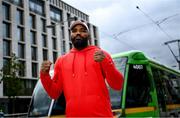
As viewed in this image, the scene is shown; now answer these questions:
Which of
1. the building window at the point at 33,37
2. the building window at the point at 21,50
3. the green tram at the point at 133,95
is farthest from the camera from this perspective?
the building window at the point at 33,37

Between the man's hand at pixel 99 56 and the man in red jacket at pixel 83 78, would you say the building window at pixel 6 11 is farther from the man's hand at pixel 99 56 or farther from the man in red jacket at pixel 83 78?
the man's hand at pixel 99 56

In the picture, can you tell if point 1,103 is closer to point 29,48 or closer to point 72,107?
point 29,48

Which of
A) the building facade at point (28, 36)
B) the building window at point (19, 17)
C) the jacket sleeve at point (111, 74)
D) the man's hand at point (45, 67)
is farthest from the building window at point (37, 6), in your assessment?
the jacket sleeve at point (111, 74)

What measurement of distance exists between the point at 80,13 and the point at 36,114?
225ft

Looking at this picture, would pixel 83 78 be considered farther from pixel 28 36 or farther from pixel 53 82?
pixel 28 36

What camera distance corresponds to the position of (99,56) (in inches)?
130

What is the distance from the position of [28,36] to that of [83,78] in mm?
57338

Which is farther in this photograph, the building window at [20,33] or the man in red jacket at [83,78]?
the building window at [20,33]

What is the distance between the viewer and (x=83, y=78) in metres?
3.34

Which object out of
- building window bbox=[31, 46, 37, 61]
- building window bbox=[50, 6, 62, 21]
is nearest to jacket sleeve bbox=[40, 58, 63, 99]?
building window bbox=[31, 46, 37, 61]

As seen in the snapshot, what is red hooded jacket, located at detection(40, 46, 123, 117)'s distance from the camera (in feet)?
10.7

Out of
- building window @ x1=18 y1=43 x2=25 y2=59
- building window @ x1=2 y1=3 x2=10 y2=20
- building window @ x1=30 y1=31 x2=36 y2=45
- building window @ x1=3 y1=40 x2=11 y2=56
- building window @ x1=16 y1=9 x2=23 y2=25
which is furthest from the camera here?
building window @ x1=30 y1=31 x2=36 y2=45

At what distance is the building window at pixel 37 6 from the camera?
63391mm

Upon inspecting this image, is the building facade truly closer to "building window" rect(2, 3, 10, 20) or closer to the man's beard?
"building window" rect(2, 3, 10, 20)
